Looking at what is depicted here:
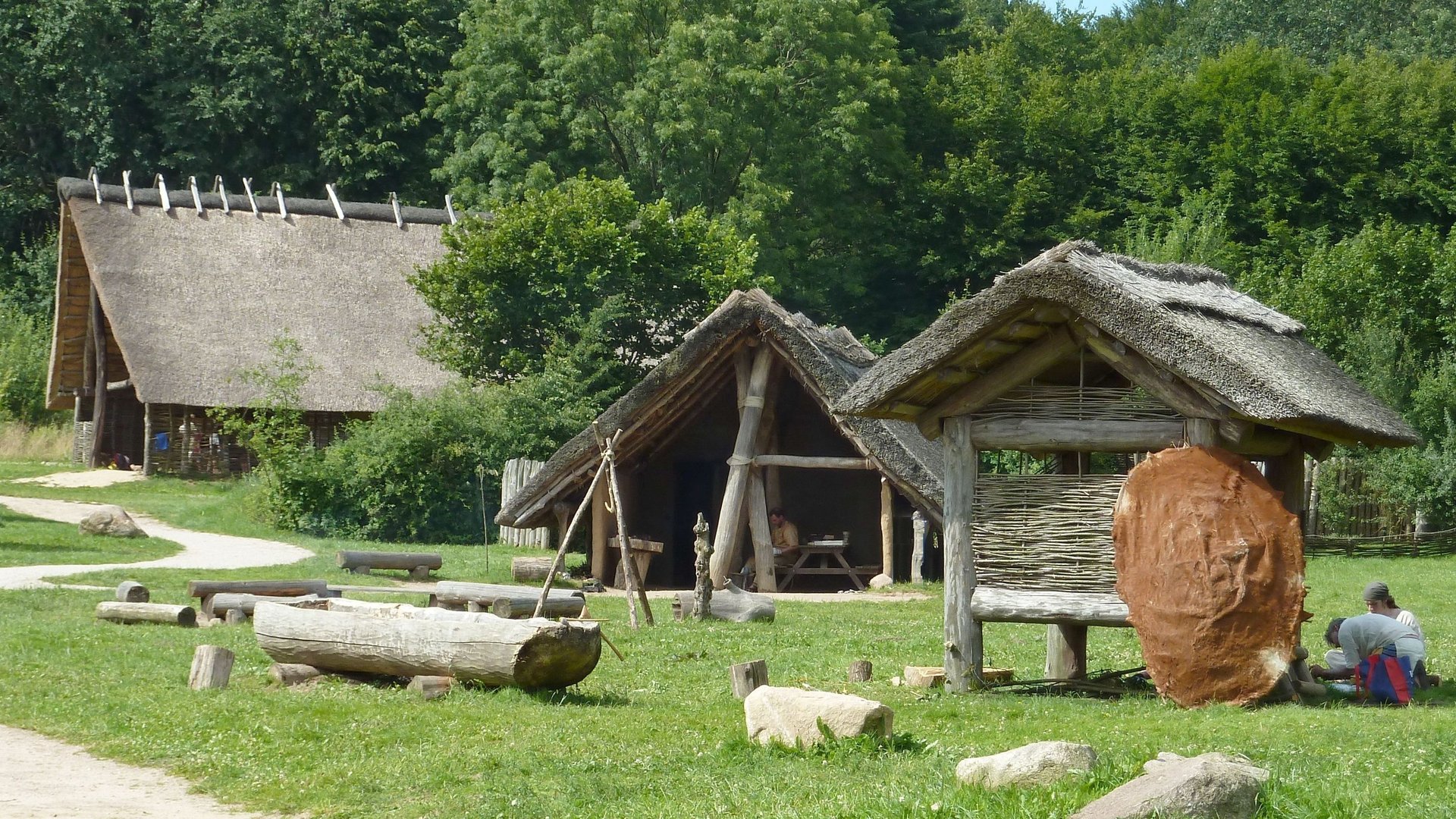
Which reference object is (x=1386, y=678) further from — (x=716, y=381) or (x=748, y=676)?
(x=716, y=381)

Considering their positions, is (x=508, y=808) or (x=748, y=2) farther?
(x=748, y=2)

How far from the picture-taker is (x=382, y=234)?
39906 mm

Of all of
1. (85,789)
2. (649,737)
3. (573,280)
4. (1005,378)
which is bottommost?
(85,789)

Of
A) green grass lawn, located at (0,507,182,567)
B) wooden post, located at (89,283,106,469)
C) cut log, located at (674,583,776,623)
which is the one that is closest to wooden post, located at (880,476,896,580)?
cut log, located at (674,583,776,623)

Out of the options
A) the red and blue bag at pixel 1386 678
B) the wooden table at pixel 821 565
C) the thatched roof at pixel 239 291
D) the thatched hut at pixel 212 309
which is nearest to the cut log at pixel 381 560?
the wooden table at pixel 821 565

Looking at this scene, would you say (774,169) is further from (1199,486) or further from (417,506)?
(1199,486)

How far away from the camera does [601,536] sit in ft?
74.9

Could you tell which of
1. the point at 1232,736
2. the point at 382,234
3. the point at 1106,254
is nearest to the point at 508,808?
the point at 1232,736

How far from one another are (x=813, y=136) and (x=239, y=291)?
48.5 feet

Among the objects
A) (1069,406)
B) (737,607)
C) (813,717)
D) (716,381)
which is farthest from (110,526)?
(813,717)

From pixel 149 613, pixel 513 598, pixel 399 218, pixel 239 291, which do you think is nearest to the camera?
pixel 149 613

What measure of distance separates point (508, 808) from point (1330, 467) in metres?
26.0

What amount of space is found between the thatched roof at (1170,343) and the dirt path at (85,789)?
557 cm

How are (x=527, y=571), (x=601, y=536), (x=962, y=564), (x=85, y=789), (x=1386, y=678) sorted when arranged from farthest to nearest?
(x=601, y=536), (x=527, y=571), (x=962, y=564), (x=1386, y=678), (x=85, y=789)
